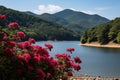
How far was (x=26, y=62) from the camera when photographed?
9672 mm

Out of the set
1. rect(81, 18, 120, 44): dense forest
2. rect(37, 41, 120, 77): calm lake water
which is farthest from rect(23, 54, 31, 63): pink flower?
rect(81, 18, 120, 44): dense forest

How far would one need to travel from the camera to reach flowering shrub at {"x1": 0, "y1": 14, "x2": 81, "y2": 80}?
30.3 feet

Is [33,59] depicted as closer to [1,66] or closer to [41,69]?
[41,69]

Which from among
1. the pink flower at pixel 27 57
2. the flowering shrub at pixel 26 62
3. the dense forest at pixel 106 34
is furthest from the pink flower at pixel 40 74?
the dense forest at pixel 106 34

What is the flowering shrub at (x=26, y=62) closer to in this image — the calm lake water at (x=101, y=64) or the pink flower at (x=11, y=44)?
the pink flower at (x=11, y=44)

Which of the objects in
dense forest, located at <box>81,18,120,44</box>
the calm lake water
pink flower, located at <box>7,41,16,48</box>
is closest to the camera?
pink flower, located at <box>7,41,16,48</box>

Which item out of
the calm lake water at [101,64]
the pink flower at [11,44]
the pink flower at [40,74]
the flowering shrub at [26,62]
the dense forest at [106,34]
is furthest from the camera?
the dense forest at [106,34]

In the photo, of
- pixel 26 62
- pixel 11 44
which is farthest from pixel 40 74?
pixel 11 44

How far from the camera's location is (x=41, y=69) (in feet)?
32.8

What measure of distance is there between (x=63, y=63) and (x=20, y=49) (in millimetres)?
1737

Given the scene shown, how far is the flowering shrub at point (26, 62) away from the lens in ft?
30.3

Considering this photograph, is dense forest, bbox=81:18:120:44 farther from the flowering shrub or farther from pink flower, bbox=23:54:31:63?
pink flower, bbox=23:54:31:63

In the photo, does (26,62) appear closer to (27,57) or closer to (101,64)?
(27,57)

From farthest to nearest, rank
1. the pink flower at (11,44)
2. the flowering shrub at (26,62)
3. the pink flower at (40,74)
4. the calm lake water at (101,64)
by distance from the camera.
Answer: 1. the calm lake water at (101,64)
2. the pink flower at (11,44)
3. the pink flower at (40,74)
4. the flowering shrub at (26,62)
